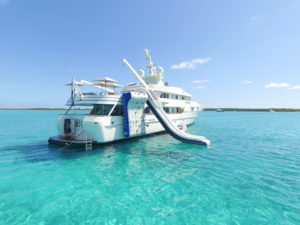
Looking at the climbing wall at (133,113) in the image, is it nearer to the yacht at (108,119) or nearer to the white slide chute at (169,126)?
the yacht at (108,119)

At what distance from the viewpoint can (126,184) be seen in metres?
7.47

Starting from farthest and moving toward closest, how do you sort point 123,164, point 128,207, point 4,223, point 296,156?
point 296,156 → point 123,164 → point 128,207 → point 4,223

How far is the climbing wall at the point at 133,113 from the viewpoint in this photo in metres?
15.2

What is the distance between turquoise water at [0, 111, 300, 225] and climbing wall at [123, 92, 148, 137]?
3970 millimetres

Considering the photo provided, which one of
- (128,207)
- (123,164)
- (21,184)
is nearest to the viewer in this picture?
(128,207)

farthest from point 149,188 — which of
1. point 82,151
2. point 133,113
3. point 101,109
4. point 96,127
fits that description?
point 101,109

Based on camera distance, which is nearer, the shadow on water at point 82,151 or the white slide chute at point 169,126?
the shadow on water at point 82,151

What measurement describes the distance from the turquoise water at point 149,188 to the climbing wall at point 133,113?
397 centimetres

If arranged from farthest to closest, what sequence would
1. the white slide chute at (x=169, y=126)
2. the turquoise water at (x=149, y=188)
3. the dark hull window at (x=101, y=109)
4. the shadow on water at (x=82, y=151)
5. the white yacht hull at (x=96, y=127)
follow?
the dark hull window at (x=101, y=109), the white slide chute at (x=169, y=126), the white yacht hull at (x=96, y=127), the shadow on water at (x=82, y=151), the turquoise water at (x=149, y=188)

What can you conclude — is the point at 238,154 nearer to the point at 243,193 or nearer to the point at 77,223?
the point at 243,193

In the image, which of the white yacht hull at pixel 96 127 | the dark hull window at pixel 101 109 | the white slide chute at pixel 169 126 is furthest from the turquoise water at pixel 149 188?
the dark hull window at pixel 101 109

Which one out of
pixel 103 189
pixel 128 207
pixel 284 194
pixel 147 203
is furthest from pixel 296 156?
pixel 103 189

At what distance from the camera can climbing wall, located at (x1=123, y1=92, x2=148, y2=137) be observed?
15.2 meters

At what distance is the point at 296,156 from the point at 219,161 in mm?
7535
